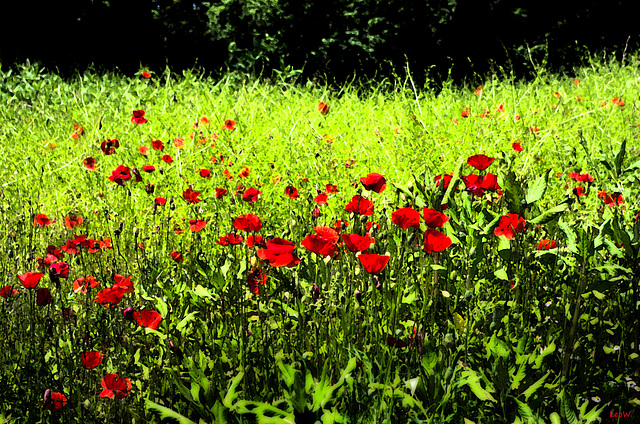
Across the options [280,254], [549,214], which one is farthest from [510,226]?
[280,254]

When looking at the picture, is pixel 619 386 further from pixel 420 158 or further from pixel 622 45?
pixel 622 45

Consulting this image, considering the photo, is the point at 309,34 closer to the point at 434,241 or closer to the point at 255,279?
the point at 255,279

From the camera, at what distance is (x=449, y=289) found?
5.36 ft

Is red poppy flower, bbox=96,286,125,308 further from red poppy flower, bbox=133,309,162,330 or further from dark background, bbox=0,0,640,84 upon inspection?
dark background, bbox=0,0,640,84

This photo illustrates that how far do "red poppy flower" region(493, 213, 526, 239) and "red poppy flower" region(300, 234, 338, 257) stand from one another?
0.53 meters

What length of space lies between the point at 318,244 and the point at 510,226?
0.62 m

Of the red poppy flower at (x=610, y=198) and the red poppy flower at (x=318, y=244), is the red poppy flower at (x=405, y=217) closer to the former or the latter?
the red poppy flower at (x=318, y=244)

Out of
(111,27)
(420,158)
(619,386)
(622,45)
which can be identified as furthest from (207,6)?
(619,386)

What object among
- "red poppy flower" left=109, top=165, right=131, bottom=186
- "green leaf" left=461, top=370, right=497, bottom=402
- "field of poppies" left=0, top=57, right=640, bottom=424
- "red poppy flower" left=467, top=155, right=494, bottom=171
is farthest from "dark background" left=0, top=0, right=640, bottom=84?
"green leaf" left=461, top=370, right=497, bottom=402

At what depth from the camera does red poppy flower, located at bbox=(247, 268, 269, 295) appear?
156 cm

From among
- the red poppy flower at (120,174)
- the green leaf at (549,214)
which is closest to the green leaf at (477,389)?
the green leaf at (549,214)

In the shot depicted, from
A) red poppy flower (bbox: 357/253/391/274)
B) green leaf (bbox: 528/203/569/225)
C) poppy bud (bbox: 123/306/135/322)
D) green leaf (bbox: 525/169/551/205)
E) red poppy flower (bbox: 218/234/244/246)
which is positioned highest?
red poppy flower (bbox: 357/253/391/274)

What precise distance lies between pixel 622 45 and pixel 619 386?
31.9 ft

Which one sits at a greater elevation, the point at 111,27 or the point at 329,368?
the point at 111,27
